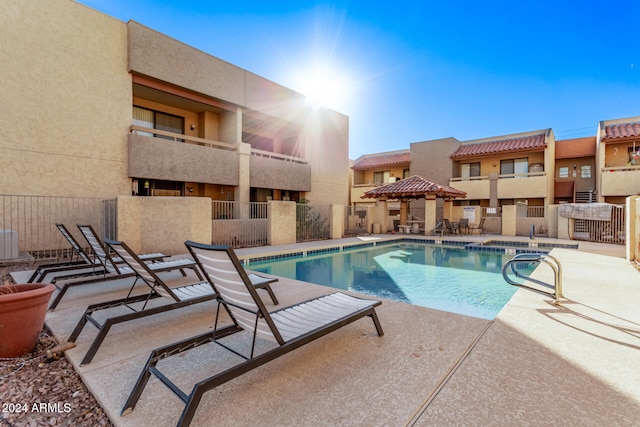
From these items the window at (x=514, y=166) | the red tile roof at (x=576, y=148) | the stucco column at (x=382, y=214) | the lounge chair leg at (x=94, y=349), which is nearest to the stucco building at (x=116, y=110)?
the stucco column at (x=382, y=214)

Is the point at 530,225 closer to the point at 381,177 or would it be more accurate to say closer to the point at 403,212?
the point at 403,212

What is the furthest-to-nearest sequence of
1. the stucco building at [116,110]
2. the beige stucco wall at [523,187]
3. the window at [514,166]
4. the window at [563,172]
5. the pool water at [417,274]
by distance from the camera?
the window at [514,166] < the window at [563,172] < the beige stucco wall at [523,187] < the stucco building at [116,110] < the pool water at [417,274]

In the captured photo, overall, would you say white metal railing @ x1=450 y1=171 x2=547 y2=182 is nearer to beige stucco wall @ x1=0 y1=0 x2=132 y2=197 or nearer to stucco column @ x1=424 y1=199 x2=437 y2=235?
stucco column @ x1=424 y1=199 x2=437 y2=235

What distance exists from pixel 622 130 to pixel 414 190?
14921mm

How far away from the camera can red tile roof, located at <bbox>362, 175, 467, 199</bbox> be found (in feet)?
57.4

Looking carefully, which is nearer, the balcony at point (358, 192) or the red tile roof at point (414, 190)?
the red tile roof at point (414, 190)

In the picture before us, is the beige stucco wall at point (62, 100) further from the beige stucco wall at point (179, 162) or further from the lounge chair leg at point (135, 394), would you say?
the lounge chair leg at point (135, 394)

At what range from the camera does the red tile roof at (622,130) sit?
19.6 metres

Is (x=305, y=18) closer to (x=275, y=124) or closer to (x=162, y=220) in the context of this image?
(x=275, y=124)

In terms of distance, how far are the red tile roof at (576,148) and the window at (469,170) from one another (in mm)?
5388

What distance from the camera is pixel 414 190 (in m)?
17.7

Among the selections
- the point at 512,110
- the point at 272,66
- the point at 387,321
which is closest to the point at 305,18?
the point at 272,66

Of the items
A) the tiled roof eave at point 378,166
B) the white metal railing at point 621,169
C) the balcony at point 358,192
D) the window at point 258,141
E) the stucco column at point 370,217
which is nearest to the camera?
the white metal railing at point 621,169

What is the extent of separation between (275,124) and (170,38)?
7570mm
